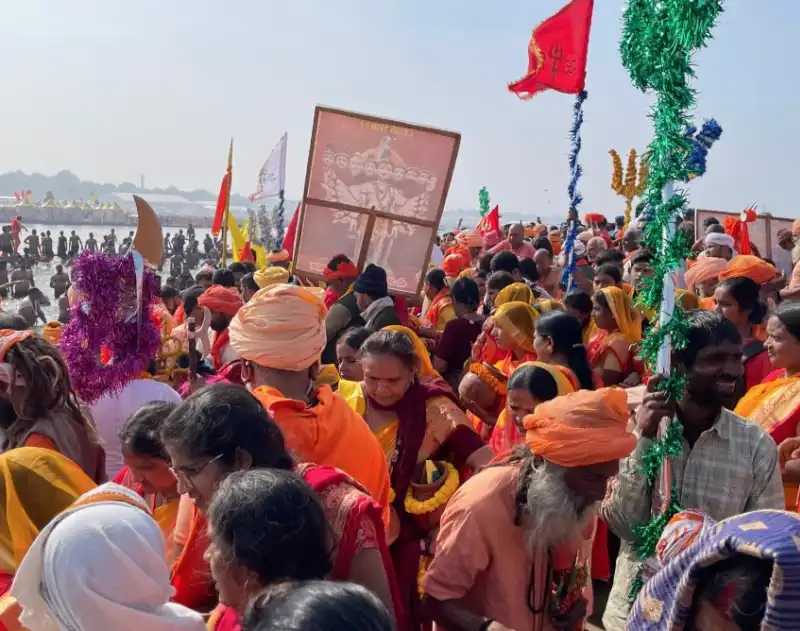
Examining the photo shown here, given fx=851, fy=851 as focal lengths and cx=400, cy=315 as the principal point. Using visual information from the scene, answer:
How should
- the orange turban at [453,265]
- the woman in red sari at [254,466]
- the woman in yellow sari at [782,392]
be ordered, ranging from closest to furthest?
the woman in red sari at [254,466]
the woman in yellow sari at [782,392]
the orange turban at [453,265]

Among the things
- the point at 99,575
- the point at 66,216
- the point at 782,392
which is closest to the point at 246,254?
the point at 782,392

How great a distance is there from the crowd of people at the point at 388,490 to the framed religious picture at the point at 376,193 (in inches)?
84.9

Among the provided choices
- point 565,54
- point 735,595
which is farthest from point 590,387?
point 565,54

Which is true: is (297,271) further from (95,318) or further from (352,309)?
(95,318)

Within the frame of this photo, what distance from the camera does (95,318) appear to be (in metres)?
4.27

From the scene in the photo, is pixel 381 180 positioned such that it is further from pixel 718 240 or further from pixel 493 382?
pixel 718 240

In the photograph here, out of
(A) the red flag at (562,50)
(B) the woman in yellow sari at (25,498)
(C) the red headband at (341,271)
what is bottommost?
(B) the woman in yellow sari at (25,498)

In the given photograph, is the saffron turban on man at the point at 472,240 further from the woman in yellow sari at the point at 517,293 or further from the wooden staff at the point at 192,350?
the woman in yellow sari at the point at 517,293

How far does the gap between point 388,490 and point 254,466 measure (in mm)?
907

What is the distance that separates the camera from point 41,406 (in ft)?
11.0

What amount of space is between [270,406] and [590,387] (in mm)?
2038

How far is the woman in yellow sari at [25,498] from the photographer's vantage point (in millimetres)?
2303

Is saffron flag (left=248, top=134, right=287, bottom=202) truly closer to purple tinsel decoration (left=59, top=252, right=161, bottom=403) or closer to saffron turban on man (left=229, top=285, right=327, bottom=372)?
purple tinsel decoration (left=59, top=252, right=161, bottom=403)

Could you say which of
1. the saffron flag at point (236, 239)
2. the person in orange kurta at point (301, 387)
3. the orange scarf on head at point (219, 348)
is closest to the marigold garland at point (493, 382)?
the person in orange kurta at point (301, 387)
